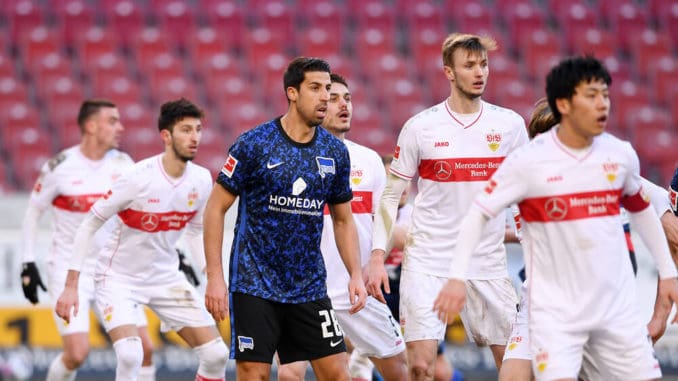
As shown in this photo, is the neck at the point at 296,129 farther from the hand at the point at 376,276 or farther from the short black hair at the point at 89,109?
the short black hair at the point at 89,109

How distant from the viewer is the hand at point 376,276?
734 centimetres

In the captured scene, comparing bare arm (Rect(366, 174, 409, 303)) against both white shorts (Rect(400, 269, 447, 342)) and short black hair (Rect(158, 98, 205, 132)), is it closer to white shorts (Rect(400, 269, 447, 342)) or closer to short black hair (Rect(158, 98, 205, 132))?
white shorts (Rect(400, 269, 447, 342))

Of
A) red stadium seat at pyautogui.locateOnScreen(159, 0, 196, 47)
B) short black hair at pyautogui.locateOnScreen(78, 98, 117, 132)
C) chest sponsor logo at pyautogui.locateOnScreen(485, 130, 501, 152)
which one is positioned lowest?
chest sponsor logo at pyautogui.locateOnScreen(485, 130, 501, 152)

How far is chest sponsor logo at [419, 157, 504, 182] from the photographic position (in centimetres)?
748

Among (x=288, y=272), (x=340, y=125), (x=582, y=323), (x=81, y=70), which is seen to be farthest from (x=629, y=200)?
(x=81, y=70)

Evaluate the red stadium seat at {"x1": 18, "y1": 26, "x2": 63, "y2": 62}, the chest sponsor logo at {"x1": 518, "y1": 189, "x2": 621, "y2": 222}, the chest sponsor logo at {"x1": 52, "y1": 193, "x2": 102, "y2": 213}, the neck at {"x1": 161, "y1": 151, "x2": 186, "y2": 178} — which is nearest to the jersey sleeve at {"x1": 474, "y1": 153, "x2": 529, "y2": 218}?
the chest sponsor logo at {"x1": 518, "y1": 189, "x2": 621, "y2": 222}

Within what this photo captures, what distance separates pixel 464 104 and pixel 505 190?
6.61 ft

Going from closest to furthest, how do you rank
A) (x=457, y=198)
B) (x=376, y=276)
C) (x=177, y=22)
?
(x=376, y=276) < (x=457, y=198) < (x=177, y=22)

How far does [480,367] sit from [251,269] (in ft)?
22.9

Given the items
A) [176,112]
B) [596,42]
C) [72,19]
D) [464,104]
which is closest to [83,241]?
[176,112]

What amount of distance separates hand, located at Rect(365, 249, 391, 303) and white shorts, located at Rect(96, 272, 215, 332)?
2.01 metres

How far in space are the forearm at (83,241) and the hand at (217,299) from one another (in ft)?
6.73

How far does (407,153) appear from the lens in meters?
7.64

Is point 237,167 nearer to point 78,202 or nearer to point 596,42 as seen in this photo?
point 78,202
